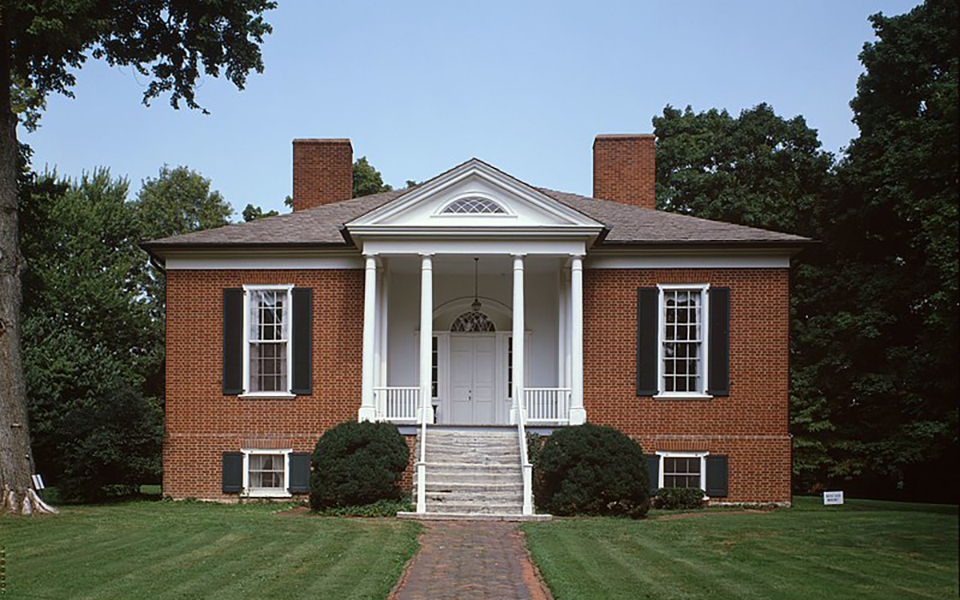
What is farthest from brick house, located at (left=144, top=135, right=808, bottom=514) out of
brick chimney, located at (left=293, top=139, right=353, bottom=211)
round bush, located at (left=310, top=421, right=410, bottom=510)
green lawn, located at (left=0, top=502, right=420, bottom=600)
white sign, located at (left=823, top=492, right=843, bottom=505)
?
brick chimney, located at (left=293, top=139, right=353, bottom=211)

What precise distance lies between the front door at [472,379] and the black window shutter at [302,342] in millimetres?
3465

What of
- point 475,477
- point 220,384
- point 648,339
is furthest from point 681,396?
point 220,384

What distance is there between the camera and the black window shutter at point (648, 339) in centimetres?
2173

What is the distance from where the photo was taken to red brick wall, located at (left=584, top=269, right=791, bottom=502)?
2148cm

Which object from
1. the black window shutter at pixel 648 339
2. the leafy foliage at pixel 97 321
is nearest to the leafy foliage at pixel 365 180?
the leafy foliage at pixel 97 321

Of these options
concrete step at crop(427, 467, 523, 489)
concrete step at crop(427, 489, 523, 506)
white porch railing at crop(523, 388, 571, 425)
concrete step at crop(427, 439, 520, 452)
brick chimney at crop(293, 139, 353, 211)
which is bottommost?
concrete step at crop(427, 489, 523, 506)

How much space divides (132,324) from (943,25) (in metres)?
28.1

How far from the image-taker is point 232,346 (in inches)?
868

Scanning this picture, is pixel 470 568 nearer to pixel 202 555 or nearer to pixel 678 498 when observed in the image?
pixel 202 555

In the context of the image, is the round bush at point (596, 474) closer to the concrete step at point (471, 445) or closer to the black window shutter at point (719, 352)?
the concrete step at point (471, 445)

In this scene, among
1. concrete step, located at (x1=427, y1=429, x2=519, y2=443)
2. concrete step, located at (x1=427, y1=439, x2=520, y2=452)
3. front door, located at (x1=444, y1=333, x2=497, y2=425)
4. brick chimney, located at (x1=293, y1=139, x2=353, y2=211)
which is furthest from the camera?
brick chimney, located at (x1=293, y1=139, x2=353, y2=211)

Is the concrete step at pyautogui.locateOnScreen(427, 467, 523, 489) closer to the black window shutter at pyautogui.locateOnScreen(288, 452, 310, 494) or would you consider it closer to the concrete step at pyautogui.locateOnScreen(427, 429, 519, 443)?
the concrete step at pyautogui.locateOnScreen(427, 429, 519, 443)

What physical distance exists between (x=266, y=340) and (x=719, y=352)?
9604 mm

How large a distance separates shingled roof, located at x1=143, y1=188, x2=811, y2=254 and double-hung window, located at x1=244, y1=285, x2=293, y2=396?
1.11m
